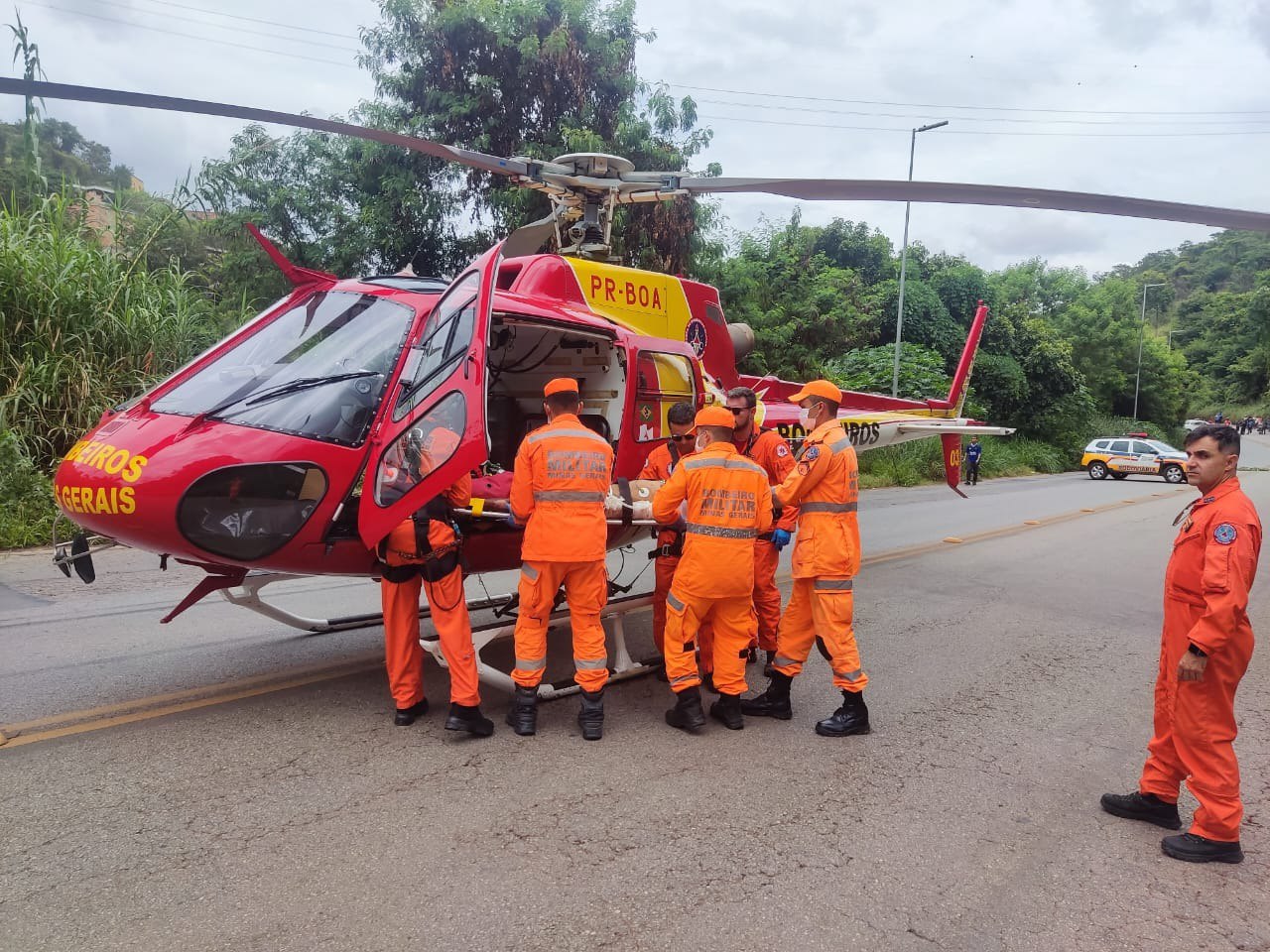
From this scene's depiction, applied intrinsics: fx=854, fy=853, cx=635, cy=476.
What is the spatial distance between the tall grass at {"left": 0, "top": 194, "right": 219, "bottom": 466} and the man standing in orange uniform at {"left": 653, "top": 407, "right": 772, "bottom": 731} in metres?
8.61

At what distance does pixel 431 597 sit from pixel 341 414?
98 cm

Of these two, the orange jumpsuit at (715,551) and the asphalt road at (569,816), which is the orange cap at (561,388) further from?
the asphalt road at (569,816)

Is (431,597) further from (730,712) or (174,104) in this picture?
(174,104)

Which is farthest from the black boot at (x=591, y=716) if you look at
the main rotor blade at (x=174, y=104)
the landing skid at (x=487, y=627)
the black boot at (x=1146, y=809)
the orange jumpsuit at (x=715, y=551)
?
the main rotor blade at (x=174, y=104)

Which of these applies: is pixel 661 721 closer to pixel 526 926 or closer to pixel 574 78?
pixel 526 926

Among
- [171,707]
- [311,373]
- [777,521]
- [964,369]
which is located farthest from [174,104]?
[964,369]

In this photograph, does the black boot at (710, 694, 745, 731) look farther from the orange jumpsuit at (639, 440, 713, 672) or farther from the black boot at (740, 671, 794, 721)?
the orange jumpsuit at (639, 440, 713, 672)

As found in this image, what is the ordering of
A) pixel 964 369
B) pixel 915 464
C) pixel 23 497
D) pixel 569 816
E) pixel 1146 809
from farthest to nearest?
pixel 915 464 < pixel 964 369 < pixel 23 497 < pixel 1146 809 < pixel 569 816

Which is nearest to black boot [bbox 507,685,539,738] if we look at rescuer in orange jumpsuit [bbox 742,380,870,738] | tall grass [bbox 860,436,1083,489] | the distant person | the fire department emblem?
rescuer in orange jumpsuit [bbox 742,380,870,738]

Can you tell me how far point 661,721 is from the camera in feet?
14.8

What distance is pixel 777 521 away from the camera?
5117 millimetres

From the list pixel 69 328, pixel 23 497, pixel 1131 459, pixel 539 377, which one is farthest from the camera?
pixel 1131 459

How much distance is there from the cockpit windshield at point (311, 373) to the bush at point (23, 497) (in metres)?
6.18

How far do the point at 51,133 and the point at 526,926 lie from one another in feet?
130
